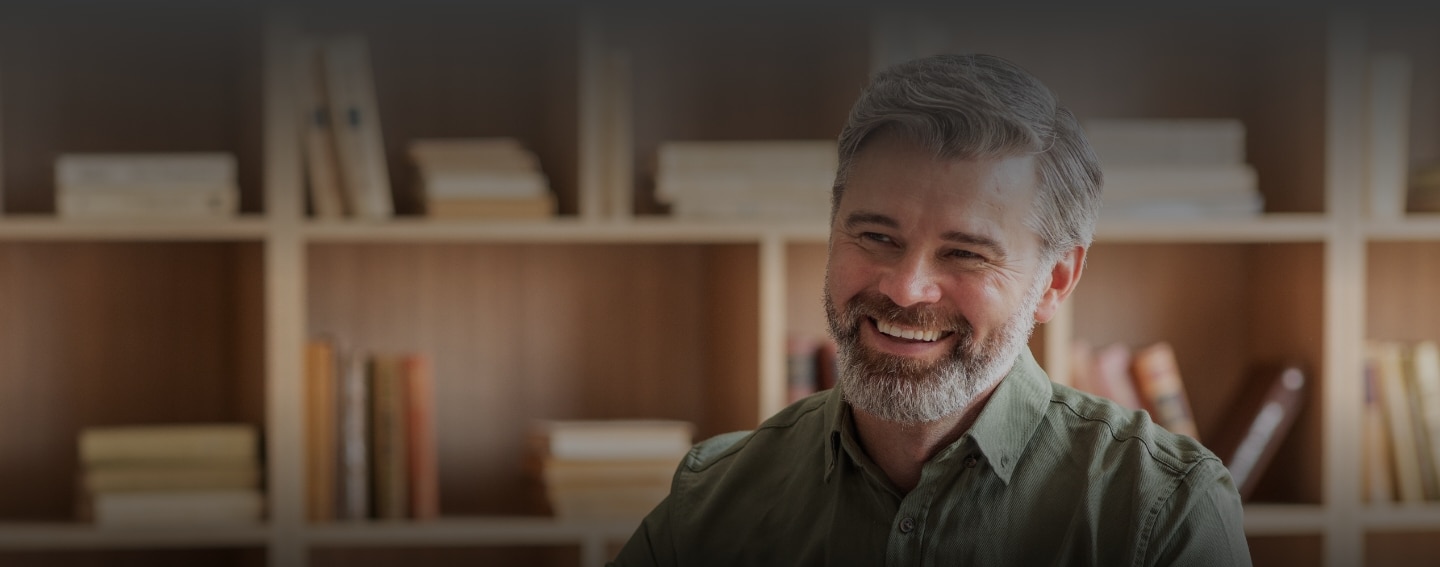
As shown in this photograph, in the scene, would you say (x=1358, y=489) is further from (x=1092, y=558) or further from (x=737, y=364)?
(x=1092, y=558)

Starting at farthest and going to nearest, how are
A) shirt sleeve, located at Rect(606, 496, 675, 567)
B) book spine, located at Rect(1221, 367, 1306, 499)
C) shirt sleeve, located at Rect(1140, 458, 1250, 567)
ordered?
book spine, located at Rect(1221, 367, 1306, 499) → shirt sleeve, located at Rect(606, 496, 675, 567) → shirt sleeve, located at Rect(1140, 458, 1250, 567)

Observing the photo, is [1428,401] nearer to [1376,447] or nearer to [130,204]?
[1376,447]

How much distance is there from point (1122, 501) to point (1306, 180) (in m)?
1.34

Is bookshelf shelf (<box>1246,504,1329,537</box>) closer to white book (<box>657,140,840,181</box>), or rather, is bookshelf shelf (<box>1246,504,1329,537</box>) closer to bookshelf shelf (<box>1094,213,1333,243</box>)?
bookshelf shelf (<box>1094,213,1333,243</box>)

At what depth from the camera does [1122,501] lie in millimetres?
1213

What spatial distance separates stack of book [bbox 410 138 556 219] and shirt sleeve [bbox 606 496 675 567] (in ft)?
2.66

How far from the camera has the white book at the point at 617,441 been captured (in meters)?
2.20

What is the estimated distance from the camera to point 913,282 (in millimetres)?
1245

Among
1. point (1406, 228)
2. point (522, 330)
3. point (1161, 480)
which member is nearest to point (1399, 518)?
point (1406, 228)

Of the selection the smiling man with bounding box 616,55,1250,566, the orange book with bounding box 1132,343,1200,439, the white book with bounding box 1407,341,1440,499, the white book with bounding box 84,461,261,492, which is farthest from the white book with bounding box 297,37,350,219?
the white book with bounding box 1407,341,1440,499

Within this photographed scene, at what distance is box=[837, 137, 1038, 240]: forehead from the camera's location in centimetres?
125

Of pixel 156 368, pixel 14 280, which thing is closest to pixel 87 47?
pixel 14 280

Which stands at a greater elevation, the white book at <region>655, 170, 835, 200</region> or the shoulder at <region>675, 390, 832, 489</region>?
the white book at <region>655, 170, 835, 200</region>

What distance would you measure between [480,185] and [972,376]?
109 centimetres
